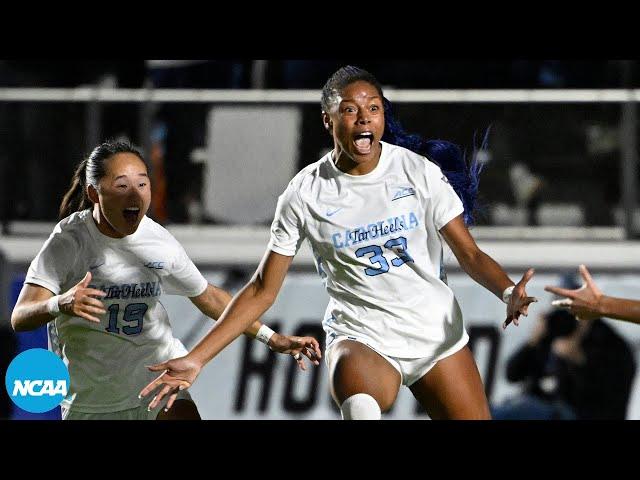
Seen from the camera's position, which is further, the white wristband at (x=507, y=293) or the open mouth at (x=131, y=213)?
the open mouth at (x=131, y=213)

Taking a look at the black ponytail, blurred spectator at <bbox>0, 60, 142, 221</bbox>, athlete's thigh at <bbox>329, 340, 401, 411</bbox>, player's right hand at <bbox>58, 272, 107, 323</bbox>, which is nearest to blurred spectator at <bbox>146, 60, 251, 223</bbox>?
blurred spectator at <bbox>0, 60, 142, 221</bbox>

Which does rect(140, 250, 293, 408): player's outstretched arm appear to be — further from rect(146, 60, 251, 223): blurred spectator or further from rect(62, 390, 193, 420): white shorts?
rect(146, 60, 251, 223): blurred spectator

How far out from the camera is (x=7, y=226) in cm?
826

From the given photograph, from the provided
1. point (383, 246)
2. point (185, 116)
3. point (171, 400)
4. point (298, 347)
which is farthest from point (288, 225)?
point (185, 116)

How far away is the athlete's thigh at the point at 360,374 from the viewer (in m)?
4.59

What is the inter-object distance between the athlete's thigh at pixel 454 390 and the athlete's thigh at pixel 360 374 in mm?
171

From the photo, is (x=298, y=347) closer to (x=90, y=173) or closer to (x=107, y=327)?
(x=107, y=327)

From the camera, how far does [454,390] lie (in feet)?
15.6

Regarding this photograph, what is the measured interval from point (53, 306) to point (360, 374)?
128 centimetres

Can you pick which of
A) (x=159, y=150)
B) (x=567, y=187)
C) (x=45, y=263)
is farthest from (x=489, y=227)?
(x=45, y=263)

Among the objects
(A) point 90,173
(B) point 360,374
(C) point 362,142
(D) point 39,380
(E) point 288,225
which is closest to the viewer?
(B) point 360,374

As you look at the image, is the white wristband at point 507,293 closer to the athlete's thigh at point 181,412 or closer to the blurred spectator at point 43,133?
the athlete's thigh at point 181,412

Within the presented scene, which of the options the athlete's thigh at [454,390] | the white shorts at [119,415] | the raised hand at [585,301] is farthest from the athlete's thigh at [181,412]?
the raised hand at [585,301]

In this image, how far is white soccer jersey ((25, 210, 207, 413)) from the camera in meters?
5.14
